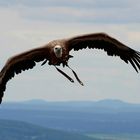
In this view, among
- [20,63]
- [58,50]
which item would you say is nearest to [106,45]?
[20,63]

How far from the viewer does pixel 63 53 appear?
A: 2355 centimetres

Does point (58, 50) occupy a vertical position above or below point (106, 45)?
below

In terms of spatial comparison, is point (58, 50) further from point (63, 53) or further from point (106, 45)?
point (106, 45)

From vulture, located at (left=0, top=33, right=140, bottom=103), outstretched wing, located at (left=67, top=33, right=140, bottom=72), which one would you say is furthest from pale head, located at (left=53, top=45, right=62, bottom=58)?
outstretched wing, located at (left=67, top=33, right=140, bottom=72)

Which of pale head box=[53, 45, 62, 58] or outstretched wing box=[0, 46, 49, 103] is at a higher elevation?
outstretched wing box=[0, 46, 49, 103]

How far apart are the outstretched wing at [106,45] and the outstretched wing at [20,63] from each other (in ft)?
3.67

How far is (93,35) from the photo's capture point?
26.2m

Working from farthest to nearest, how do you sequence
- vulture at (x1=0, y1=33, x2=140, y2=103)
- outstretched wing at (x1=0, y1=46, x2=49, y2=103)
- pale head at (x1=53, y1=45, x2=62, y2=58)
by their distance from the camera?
outstretched wing at (x1=0, y1=46, x2=49, y2=103) < vulture at (x1=0, y1=33, x2=140, y2=103) < pale head at (x1=53, y1=45, x2=62, y2=58)

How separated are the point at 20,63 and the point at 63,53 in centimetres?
374

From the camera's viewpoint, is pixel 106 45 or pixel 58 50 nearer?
pixel 58 50

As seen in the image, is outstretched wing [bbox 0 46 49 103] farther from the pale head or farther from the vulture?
the pale head

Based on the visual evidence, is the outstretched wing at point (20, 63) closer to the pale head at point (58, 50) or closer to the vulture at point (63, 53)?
the vulture at point (63, 53)

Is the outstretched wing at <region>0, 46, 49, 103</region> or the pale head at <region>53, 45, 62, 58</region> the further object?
the outstretched wing at <region>0, 46, 49, 103</region>

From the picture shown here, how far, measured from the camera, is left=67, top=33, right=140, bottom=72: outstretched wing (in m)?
25.9
